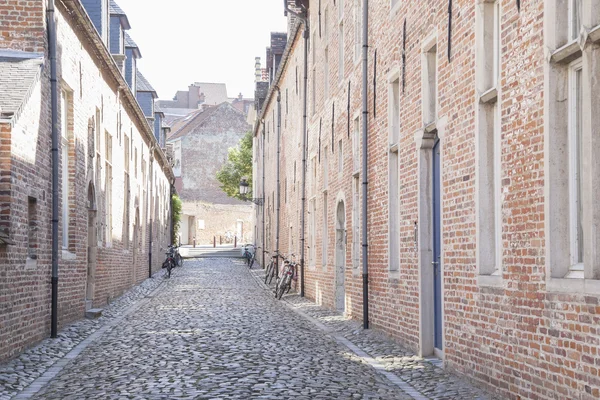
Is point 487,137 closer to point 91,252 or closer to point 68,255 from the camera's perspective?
point 68,255

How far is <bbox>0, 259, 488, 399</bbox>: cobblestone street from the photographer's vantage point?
7.91 metres

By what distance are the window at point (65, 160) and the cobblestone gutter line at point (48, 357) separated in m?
1.50

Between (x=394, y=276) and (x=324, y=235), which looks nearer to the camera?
(x=394, y=276)

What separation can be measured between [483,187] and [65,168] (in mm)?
8432

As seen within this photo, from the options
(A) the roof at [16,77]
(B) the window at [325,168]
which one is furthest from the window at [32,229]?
(B) the window at [325,168]

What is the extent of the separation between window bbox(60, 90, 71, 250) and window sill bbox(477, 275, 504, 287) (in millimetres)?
8116

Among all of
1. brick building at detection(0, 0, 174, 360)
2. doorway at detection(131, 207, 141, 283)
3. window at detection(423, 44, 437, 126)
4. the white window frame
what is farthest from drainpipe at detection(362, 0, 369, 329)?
doorway at detection(131, 207, 141, 283)

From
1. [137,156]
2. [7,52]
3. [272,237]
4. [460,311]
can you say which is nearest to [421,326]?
[460,311]

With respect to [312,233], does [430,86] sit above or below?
above

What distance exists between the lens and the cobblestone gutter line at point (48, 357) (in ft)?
27.7

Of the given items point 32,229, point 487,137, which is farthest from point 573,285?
point 32,229

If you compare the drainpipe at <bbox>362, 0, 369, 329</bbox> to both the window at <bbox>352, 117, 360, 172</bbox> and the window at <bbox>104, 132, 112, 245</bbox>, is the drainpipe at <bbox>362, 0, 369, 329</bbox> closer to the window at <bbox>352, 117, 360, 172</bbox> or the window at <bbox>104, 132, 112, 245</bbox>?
the window at <bbox>352, 117, 360, 172</bbox>

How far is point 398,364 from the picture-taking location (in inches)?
393

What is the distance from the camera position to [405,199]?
1168 cm
